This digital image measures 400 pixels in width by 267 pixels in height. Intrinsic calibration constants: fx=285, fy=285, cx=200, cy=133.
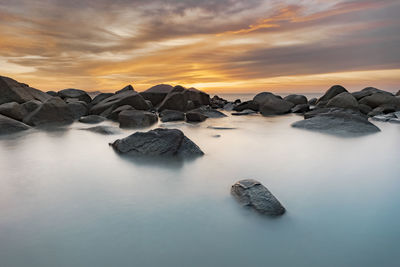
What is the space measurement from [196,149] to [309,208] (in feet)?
8.22

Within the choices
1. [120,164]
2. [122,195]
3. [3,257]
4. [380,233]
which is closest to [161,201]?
[122,195]

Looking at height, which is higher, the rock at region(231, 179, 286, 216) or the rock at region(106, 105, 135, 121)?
the rock at region(231, 179, 286, 216)

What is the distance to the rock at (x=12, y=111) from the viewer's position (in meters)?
8.28

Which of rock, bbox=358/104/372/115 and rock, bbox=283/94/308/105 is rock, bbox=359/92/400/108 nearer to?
rock, bbox=358/104/372/115

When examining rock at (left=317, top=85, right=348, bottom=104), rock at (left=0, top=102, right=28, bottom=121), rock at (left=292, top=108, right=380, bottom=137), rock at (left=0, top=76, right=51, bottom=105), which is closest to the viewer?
rock at (left=292, top=108, right=380, bottom=137)

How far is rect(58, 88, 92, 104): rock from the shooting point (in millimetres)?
14874

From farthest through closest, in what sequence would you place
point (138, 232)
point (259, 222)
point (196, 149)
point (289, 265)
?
1. point (196, 149)
2. point (259, 222)
3. point (138, 232)
4. point (289, 265)

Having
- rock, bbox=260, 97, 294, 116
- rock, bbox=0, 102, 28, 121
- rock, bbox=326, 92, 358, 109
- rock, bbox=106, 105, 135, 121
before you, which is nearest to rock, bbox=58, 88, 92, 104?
rock, bbox=106, 105, 135, 121

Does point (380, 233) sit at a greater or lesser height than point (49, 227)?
lesser

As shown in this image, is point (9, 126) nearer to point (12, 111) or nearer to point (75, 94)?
point (12, 111)

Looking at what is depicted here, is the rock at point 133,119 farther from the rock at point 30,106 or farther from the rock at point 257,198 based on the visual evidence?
the rock at point 257,198

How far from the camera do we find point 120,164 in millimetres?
4270

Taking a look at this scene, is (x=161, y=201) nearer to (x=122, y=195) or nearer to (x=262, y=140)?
(x=122, y=195)

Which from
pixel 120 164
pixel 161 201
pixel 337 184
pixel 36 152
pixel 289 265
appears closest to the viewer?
pixel 289 265
